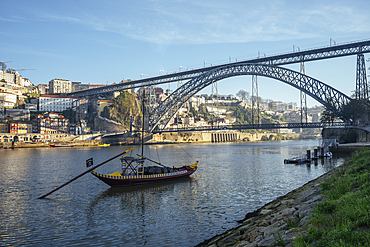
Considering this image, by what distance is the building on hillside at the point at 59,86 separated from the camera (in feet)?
439

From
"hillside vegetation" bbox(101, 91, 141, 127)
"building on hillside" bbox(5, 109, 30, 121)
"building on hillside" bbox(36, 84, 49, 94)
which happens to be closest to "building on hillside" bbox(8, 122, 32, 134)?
"building on hillside" bbox(5, 109, 30, 121)

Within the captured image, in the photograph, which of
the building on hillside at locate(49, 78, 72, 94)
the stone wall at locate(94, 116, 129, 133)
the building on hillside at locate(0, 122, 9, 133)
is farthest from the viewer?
the building on hillside at locate(49, 78, 72, 94)

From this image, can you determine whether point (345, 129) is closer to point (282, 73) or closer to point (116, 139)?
point (282, 73)

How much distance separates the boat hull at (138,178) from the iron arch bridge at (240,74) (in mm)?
42136

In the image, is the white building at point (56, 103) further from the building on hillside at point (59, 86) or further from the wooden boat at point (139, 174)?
the wooden boat at point (139, 174)

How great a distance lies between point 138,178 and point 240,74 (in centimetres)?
5210

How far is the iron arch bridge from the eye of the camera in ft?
182

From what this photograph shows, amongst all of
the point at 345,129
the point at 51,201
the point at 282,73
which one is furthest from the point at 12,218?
the point at 282,73

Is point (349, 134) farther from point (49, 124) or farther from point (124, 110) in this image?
point (49, 124)

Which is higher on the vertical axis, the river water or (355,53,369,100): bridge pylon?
(355,53,369,100): bridge pylon

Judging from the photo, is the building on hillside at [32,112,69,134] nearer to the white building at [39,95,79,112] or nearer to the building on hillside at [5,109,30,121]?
the building on hillside at [5,109,30,121]

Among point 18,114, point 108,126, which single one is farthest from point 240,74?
point 18,114

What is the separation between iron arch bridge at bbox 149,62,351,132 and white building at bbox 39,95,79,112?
144 feet

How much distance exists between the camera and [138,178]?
2111 centimetres
